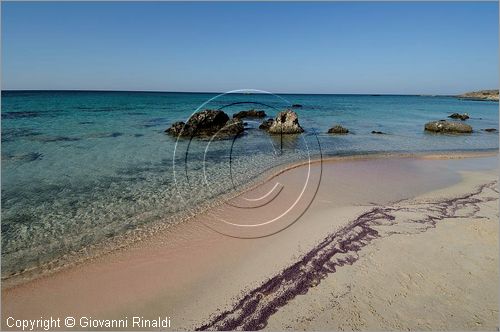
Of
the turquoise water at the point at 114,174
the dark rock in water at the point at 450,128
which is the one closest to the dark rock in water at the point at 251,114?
the turquoise water at the point at 114,174

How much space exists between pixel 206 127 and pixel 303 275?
81.4ft

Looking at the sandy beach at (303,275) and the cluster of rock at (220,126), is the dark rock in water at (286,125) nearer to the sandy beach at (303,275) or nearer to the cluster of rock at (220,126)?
the cluster of rock at (220,126)

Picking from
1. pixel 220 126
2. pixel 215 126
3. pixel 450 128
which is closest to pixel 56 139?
pixel 215 126

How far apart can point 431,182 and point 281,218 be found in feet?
26.2

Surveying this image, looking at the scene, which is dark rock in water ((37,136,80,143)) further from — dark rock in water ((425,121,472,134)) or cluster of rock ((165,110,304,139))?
dark rock in water ((425,121,472,134))

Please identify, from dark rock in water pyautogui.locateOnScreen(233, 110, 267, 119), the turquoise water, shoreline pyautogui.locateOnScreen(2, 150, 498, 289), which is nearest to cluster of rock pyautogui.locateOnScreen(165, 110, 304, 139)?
the turquoise water

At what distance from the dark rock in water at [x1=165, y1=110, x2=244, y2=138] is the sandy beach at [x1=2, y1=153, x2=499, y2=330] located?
18.5 metres

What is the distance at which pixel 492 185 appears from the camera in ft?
43.2

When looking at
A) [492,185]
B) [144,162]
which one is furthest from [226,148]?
[492,185]

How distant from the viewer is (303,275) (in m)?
6.72

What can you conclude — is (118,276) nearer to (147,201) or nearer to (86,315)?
(86,315)

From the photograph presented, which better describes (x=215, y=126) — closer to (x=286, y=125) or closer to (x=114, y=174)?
(x=286, y=125)

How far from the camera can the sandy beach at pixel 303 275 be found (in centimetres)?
562

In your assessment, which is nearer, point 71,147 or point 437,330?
point 437,330
